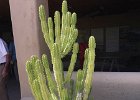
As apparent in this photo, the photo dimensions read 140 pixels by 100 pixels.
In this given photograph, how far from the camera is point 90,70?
3.77 meters

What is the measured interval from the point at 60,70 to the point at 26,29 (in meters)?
1.54

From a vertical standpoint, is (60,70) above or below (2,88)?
above

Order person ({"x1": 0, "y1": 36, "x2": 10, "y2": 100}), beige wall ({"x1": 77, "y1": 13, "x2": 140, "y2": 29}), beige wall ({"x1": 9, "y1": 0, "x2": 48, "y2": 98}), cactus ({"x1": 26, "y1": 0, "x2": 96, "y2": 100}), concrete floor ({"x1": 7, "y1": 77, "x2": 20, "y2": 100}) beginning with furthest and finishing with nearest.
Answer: beige wall ({"x1": 77, "y1": 13, "x2": 140, "y2": 29}), concrete floor ({"x1": 7, "y1": 77, "x2": 20, "y2": 100}), person ({"x1": 0, "y1": 36, "x2": 10, "y2": 100}), beige wall ({"x1": 9, "y1": 0, "x2": 48, "y2": 98}), cactus ({"x1": 26, "y1": 0, "x2": 96, "y2": 100})

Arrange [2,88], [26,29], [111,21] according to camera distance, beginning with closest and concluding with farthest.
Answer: [26,29], [2,88], [111,21]

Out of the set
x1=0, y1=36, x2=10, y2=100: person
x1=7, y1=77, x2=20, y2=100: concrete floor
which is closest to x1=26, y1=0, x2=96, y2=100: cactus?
x1=0, y1=36, x2=10, y2=100: person

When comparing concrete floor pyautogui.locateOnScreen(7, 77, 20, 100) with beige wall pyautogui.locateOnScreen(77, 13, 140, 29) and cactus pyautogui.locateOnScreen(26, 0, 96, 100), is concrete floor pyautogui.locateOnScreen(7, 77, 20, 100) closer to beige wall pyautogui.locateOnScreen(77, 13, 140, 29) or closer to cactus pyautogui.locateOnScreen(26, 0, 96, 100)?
beige wall pyautogui.locateOnScreen(77, 13, 140, 29)

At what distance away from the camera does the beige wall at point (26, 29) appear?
5.09m

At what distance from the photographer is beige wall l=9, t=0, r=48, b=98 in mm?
5094

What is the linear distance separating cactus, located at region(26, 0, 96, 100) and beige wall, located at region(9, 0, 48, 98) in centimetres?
106

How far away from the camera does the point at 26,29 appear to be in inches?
203

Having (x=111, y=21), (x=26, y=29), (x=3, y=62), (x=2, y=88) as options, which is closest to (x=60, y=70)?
(x=26, y=29)

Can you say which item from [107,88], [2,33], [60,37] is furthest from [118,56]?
[60,37]

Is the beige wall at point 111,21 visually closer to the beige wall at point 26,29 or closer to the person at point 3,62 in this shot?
the person at point 3,62

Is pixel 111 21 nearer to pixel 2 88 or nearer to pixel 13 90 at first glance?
pixel 13 90
